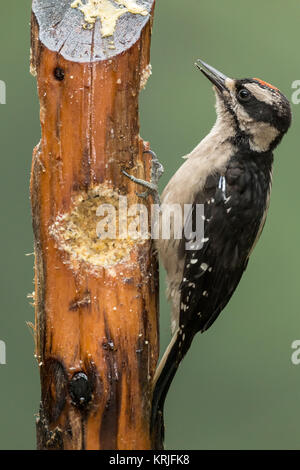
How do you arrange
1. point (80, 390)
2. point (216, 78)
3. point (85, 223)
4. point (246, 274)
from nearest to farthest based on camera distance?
point (80, 390) < point (85, 223) < point (216, 78) < point (246, 274)

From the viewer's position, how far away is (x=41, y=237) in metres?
3.84

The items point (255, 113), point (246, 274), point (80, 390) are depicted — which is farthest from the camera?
point (246, 274)

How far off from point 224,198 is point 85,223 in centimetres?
84

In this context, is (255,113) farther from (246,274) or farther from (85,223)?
(246,274)

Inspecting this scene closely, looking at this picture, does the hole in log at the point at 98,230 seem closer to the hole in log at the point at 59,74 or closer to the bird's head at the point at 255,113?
the hole in log at the point at 59,74

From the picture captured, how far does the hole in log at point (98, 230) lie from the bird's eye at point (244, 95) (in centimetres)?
96

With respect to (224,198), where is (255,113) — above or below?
above

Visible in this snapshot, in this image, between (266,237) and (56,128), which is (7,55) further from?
(56,128)

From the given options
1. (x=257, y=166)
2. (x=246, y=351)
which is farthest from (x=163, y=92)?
(x=257, y=166)

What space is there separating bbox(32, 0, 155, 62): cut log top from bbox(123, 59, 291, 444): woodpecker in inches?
28.1

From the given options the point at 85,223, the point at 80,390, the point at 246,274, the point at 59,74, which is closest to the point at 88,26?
the point at 59,74

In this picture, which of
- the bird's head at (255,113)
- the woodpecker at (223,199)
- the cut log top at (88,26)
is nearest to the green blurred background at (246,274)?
the woodpecker at (223,199)

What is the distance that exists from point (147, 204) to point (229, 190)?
52 centimetres

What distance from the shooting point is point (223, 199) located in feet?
14.4
